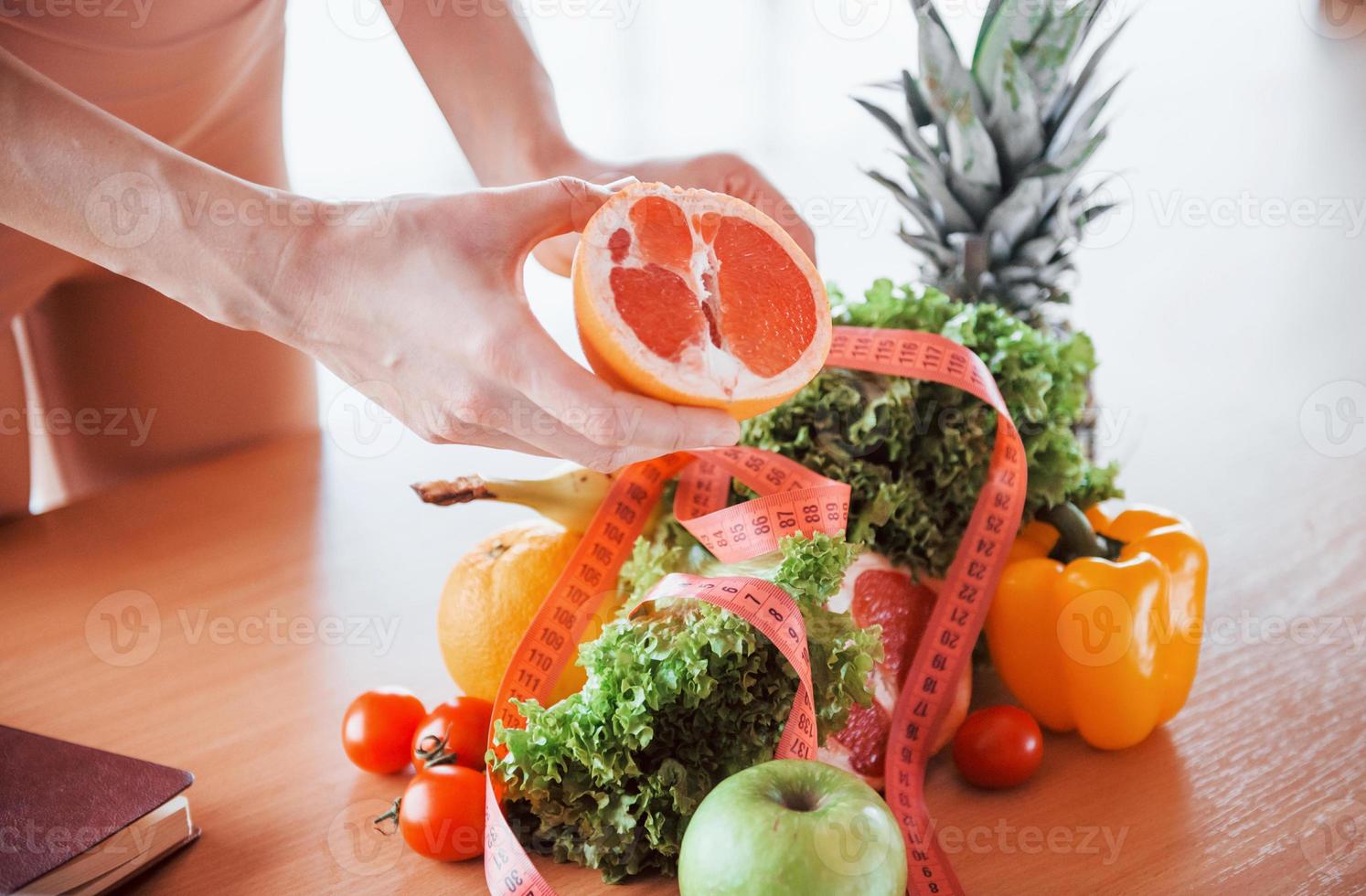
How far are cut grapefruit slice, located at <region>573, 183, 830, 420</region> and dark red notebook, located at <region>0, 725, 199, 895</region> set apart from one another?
74 centimetres

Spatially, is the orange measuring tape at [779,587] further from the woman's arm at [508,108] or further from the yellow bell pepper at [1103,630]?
the woman's arm at [508,108]

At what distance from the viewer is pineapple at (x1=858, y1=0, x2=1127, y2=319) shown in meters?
2.24

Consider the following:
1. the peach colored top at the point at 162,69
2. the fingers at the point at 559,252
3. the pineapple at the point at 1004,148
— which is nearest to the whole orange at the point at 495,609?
the fingers at the point at 559,252

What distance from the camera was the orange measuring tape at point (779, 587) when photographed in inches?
51.5

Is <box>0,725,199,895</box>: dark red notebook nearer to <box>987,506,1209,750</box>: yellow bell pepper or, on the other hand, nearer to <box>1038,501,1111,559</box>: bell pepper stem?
<box>987,506,1209,750</box>: yellow bell pepper

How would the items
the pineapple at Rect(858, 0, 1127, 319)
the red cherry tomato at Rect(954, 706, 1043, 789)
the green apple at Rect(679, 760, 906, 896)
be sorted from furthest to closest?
the pineapple at Rect(858, 0, 1127, 319), the red cherry tomato at Rect(954, 706, 1043, 789), the green apple at Rect(679, 760, 906, 896)

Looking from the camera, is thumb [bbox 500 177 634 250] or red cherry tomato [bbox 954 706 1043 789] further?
red cherry tomato [bbox 954 706 1043 789]

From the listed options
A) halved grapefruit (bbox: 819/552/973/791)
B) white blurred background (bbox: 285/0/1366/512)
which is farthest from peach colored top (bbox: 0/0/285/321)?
halved grapefruit (bbox: 819/552/973/791)

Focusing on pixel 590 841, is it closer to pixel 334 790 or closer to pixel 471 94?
pixel 334 790

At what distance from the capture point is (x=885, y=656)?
1.54 meters

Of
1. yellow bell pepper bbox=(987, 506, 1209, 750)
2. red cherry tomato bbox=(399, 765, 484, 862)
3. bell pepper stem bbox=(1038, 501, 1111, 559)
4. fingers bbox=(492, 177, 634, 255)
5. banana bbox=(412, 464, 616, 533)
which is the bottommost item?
red cherry tomato bbox=(399, 765, 484, 862)

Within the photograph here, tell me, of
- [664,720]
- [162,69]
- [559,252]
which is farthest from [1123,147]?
[664,720]

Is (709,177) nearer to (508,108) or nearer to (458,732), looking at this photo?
A: (508,108)

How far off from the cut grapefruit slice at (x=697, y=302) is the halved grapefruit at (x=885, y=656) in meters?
0.38
